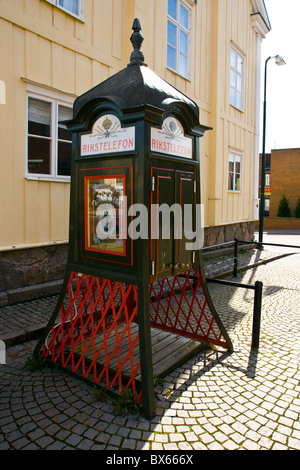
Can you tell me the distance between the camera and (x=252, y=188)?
14914 millimetres

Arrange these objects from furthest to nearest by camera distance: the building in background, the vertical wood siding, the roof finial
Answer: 1. the building in background
2. the vertical wood siding
3. the roof finial

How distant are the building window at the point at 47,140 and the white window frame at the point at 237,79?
831cm

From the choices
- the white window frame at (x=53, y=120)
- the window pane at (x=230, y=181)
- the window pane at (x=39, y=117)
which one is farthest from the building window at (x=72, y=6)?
the window pane at (x=230, y=181)

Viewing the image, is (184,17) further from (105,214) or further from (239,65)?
(105,214)

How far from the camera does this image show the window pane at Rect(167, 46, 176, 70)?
9617mm

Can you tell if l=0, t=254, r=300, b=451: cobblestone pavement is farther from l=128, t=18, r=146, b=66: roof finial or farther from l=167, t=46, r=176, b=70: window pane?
l=167, t=46, r=176, b=70: window pane

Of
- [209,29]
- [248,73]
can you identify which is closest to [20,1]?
[209,29]

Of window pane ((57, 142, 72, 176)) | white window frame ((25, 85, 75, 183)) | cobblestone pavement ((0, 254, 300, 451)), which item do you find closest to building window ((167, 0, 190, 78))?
white window frame ((25, 85, 75, 183))

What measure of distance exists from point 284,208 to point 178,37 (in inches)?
1008

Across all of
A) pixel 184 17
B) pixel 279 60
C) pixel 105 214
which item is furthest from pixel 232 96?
pixel 105 214

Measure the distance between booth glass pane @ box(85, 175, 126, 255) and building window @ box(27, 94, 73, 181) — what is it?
2.87 metres

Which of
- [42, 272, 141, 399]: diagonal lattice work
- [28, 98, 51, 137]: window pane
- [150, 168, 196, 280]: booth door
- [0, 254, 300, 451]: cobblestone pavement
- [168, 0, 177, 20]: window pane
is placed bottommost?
[0, 254, 300, 451]: cobblestone pavement

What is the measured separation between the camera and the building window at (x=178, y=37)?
966 cm

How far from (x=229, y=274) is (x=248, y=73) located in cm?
922
